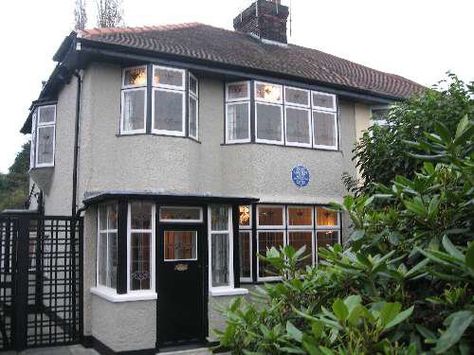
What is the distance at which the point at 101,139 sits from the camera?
10.6 m

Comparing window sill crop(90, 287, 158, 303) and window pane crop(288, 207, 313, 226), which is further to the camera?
window pane crop(288, 207, 313, 226)

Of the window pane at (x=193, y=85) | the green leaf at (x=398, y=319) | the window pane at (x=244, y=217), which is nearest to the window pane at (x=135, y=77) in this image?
the window pane at (x=193, y=85)

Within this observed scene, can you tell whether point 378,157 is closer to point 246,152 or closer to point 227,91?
point 246,152

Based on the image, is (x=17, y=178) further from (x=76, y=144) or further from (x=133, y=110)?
(x=133, y=110)

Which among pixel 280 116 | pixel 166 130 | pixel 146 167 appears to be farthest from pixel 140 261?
pixel 280 116

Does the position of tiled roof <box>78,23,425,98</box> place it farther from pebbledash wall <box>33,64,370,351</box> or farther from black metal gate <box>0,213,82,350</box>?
black metal gate <box>0,213,82,350</box>

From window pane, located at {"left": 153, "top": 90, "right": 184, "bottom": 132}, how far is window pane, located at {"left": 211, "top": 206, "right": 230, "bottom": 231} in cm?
202

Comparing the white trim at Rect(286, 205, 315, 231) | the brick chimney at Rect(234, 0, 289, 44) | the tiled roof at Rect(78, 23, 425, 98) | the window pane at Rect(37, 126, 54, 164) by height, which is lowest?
the white trim at Rect(286, 205, 315, 231)

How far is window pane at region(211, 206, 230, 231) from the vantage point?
408 inches

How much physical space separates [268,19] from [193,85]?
634 cm

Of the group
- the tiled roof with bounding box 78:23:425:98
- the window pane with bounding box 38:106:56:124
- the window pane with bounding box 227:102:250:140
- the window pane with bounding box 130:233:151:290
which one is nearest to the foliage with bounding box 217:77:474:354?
the window pane with bounding box 130:233:151:290

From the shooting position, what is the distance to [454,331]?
147 cm

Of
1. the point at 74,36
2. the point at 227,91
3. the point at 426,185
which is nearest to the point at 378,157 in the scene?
the point at 227,91

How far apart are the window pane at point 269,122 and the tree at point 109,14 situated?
16.5 m
